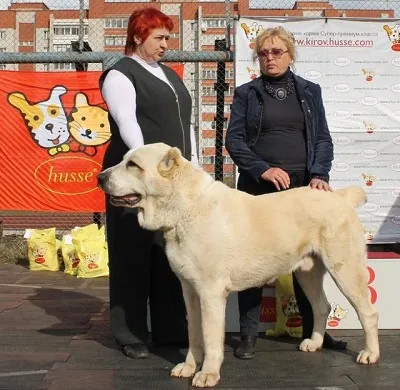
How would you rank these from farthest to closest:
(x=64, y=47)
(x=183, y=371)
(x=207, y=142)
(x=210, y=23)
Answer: (x=64, y=47), (x=210, y=23), (x=207, y=142), (x=183, y=371)

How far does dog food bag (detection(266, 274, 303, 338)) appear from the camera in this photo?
5.60 metres

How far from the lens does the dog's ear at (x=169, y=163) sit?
4.18 meters

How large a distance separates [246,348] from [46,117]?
567 cm

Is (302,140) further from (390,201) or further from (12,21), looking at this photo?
(12,21)

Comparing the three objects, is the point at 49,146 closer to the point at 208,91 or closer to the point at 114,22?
the point at 208,91

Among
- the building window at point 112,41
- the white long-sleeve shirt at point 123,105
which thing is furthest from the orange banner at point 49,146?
the white long-sleeve shirt at point 123,105

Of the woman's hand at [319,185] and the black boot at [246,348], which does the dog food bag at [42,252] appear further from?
the woman's hand at [319,185]

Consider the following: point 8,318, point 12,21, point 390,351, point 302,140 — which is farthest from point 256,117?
point 12,21

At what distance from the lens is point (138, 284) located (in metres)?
5.15

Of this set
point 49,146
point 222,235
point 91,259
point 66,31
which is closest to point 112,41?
point 66,31

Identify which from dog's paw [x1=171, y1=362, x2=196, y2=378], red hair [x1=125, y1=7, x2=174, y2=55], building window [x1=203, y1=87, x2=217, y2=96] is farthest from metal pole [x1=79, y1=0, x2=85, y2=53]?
dog's paw [x1=171, y1=362, x2=196, y2=378]

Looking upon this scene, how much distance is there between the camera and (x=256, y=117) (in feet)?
16.4

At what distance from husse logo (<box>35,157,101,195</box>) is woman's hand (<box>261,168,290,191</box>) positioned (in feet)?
16.8

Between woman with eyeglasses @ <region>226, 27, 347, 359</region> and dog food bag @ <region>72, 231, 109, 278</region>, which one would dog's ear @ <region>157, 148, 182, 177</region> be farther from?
dog food bag @ <region>72, 231, 109, 278</region>
